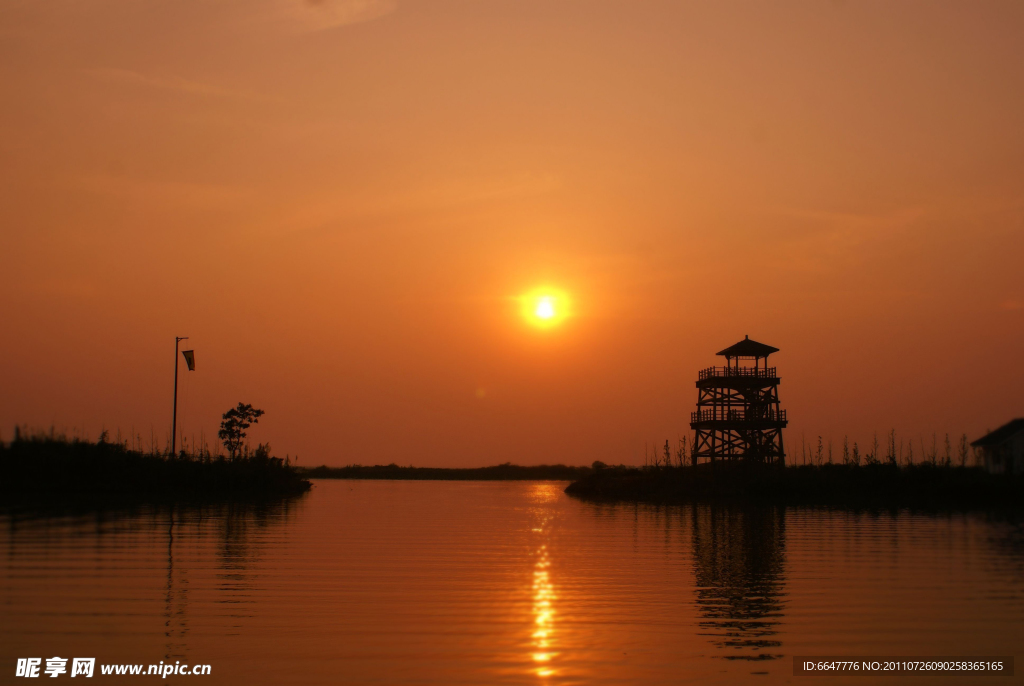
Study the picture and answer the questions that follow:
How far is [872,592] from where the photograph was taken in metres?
23.2

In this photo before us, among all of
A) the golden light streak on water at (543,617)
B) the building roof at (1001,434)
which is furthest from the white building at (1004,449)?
the golden light streak on water at (543,617)

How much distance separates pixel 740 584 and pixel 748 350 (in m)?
53.4

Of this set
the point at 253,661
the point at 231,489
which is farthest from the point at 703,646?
the point at 231,489

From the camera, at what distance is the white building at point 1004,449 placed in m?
70.4

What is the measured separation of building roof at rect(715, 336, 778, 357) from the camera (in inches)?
2980

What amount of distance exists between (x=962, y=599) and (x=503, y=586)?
1146 cm

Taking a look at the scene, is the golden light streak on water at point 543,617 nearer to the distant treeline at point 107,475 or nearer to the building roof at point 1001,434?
the distant treeline at point 107,475

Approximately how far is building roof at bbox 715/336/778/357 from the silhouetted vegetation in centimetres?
4061

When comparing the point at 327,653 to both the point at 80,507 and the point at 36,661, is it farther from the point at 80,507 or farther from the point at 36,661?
the point at 80,507

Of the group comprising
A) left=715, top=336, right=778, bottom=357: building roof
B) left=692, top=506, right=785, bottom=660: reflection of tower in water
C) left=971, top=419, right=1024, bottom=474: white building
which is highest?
left=715, top=336, right=778, bottom=357: building roof

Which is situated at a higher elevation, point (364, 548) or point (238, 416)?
point (238, 416)

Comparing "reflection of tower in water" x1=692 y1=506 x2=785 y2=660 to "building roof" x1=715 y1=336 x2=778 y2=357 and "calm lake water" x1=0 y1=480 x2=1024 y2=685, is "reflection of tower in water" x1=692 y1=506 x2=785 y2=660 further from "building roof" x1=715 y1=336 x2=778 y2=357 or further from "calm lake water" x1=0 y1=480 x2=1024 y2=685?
"building roof" x1=715 y1=336 x2=778 y2=357

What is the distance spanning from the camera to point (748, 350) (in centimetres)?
7594

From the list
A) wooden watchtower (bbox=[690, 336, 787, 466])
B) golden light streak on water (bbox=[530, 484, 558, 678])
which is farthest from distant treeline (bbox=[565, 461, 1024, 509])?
golden light streak on water (bbox=[530, 484, 558, 678])
